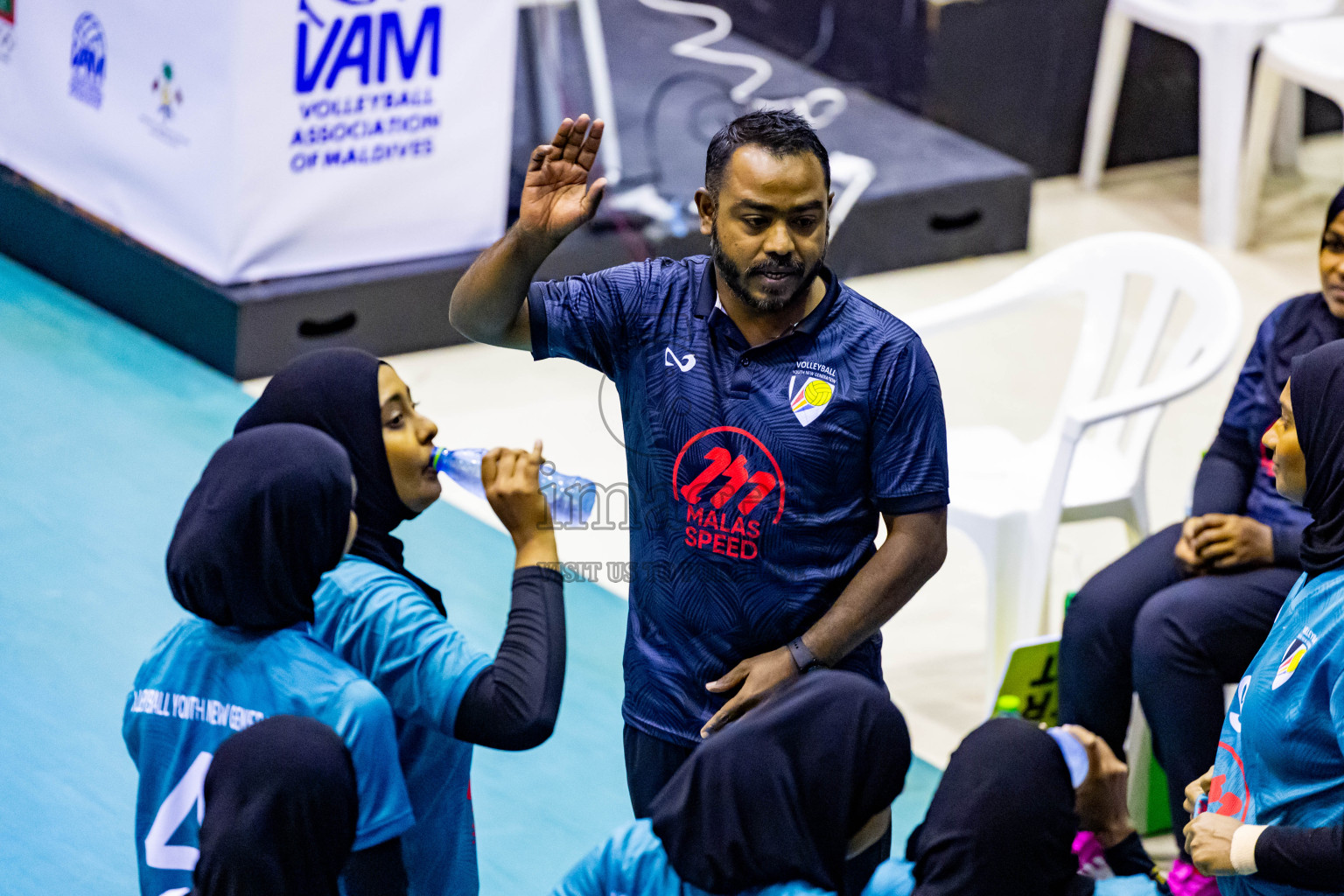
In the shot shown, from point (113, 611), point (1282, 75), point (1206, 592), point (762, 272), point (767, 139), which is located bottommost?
point (113, 611)

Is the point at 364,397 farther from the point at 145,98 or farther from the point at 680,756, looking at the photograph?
the point at 145,98

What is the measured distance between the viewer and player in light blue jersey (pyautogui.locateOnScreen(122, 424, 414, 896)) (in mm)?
1931

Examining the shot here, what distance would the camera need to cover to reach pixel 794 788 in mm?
1814

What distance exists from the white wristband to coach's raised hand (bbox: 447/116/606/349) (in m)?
1.17

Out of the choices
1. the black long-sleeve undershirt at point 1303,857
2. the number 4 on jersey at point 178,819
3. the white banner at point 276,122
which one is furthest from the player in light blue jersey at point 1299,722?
the white banner at point 276,122

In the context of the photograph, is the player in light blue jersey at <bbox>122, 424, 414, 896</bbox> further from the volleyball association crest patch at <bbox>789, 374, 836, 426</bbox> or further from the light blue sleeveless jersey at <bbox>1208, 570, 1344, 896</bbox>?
the light blue sleeveless jersey at <bbox>1208, 570, 1344, 896</bbox>

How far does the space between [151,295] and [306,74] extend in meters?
0.92

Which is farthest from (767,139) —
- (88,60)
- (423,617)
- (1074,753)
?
(88,60)

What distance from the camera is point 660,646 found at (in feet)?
7.93

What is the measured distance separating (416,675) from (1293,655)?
3.61ft

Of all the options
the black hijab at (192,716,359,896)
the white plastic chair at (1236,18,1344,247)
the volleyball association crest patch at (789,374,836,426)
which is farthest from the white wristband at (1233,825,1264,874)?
the white plastic chair at (1236,18,1344,247)

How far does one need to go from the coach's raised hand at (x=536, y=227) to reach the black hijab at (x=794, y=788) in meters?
0.77

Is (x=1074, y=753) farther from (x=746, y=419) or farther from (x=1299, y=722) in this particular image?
(x=746, y=419)

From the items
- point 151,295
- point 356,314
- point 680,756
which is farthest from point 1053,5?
point 680,756
